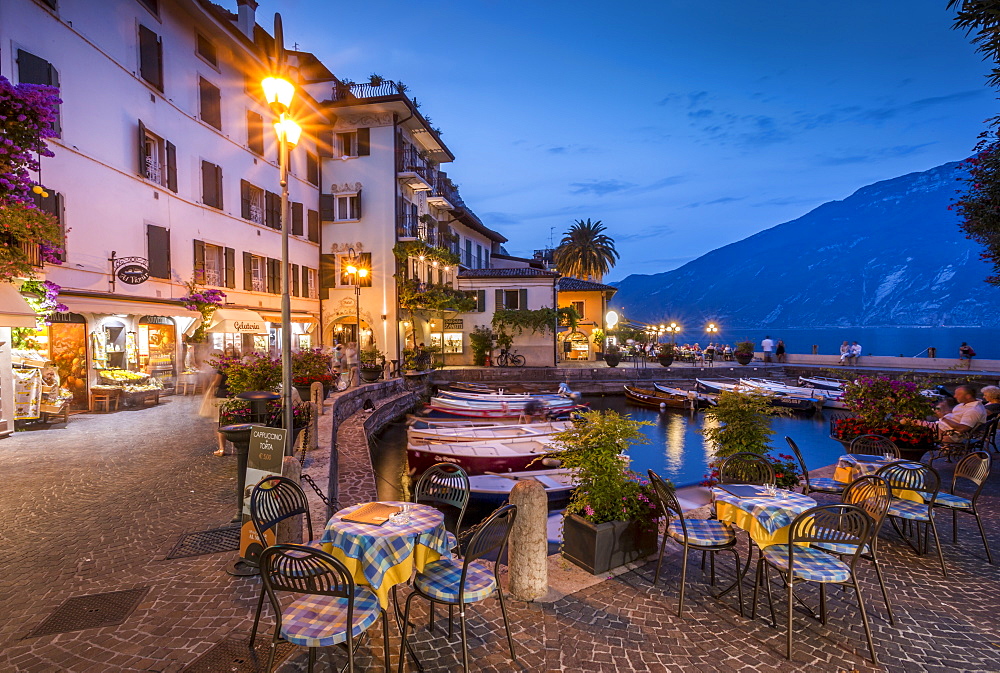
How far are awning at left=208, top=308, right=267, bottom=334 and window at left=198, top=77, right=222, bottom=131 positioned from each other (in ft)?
25.3

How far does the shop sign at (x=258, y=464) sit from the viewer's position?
16.3 feet

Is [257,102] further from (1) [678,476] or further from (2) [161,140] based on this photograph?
(1) [678,476]

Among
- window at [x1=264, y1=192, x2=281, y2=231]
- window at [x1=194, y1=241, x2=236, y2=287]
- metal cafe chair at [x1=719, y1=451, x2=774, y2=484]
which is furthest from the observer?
window at [x1=264, y1=192, x2=281, y2=231]

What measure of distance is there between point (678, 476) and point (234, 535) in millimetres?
13371

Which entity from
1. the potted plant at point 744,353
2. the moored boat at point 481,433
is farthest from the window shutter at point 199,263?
the potted plant at point 744,353

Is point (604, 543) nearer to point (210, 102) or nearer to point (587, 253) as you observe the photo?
point (210, 102)

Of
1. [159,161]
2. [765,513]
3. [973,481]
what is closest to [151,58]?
[159,161]

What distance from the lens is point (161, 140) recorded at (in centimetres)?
1650

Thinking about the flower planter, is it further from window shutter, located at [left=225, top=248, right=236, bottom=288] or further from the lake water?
the lake water

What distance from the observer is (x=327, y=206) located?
89.2 ft

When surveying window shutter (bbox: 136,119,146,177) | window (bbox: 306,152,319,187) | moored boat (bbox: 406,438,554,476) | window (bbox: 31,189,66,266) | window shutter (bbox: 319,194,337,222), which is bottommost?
moored boat (bbox: 406,438,554,476)

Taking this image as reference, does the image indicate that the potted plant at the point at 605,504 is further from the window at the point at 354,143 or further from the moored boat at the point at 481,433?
the window at the point at 354,143

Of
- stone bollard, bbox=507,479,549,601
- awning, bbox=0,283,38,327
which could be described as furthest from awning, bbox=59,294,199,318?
stone bollard, bbox=507,479,549,601

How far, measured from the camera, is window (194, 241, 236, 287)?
18141 millimetres
